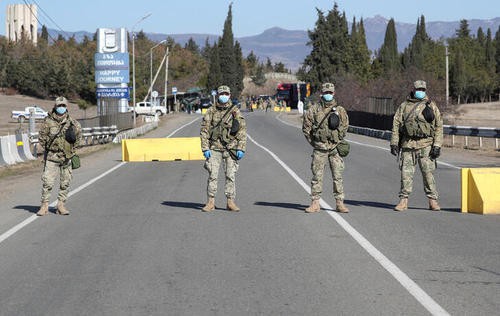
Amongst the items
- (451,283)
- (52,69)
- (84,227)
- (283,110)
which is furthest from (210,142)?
(52,69)

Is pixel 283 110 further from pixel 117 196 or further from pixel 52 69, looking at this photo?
pixel 117 196

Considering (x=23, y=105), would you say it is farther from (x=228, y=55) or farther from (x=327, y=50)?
(x=327, y=50)

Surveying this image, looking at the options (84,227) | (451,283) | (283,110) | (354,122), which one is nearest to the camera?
(451,283)

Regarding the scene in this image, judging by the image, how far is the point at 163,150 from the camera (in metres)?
28.8

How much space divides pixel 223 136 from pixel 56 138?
8.37ft

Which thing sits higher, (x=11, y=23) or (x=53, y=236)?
(x=11, y=23)

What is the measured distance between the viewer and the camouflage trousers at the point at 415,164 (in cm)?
1338

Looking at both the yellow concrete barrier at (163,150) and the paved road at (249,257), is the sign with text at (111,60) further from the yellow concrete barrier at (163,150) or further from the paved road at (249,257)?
the paved road at (249,257)

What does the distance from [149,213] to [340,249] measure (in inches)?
179

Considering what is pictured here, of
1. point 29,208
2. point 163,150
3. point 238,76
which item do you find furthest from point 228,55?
point 29,208

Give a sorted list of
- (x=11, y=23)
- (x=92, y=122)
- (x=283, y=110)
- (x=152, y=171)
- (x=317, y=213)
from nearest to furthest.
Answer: (x=317, y=213) → (x=152, y=171) → (x=92, y=122) → (x=283, y=110) → (x=11, y=23)

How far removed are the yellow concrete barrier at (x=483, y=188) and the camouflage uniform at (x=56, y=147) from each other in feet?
19.7

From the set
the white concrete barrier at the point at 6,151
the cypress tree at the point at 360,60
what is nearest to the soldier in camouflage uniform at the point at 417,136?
the white concrete barrier at the point at 6,151

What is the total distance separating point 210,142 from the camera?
13.4 metres
